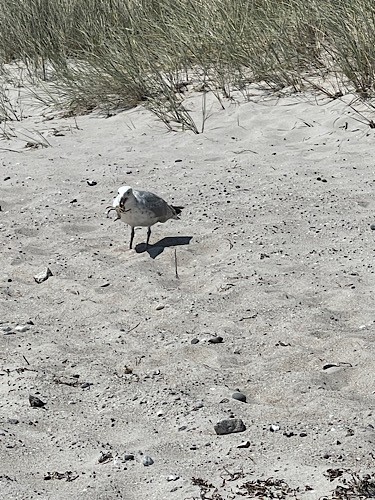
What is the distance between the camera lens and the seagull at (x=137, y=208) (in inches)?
215

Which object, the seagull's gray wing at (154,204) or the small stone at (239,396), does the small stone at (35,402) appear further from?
the seagull's gray wing at (154,204)

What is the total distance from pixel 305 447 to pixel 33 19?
24.6 ft

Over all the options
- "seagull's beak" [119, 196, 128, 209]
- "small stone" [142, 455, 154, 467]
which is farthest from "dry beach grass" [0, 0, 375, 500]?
"seagull's beak" [119, 196, 128, 209]

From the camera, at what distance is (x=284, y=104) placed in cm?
785

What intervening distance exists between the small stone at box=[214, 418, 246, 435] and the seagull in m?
2.11

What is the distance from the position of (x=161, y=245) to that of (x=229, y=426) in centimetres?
223

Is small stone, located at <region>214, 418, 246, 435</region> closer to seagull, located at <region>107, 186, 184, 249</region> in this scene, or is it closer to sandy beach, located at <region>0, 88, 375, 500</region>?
sandy beach, located at <region>0, 88, 375, 500</region>

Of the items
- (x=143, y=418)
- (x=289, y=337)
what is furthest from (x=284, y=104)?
(x=143, y=418)

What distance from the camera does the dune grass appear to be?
7789mm

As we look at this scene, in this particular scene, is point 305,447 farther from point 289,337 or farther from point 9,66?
point 9,66

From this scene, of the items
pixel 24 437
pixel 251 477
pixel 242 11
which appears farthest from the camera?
pixel 242 11

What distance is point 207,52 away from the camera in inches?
334

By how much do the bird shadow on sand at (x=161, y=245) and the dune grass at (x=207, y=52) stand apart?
7.06ft

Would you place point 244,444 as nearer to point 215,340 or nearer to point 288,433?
point 288,433
